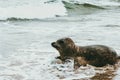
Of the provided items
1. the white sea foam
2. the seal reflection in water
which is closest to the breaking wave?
the white sea foam

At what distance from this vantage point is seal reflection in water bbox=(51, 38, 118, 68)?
738 cm

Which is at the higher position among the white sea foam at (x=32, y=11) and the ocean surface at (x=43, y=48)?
the ocean surface at (x=43, y=48)

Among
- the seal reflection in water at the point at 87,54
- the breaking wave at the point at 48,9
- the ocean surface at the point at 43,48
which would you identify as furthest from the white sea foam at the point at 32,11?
the seal reflection in water at the point at 87,54

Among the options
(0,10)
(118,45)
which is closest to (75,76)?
(118,45)

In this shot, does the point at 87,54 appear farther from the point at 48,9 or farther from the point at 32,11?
the point at 48,9

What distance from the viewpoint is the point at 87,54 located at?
7.47 meters

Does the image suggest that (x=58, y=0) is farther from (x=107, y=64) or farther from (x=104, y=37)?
(x=107, y=64)

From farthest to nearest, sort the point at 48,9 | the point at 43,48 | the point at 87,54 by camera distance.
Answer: the point at 48,9, the point at 43,48, the point at 87,54

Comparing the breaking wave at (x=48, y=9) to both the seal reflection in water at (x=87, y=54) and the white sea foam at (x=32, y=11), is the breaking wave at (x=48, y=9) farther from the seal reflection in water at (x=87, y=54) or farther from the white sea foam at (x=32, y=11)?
the seal reflection in water at (x=87, y=54)

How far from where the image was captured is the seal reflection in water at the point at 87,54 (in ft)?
24.2

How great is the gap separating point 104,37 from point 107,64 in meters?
3.14

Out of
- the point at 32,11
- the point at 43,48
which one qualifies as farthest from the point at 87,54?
the point at 32,11

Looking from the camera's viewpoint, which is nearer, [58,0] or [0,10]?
[0,10]

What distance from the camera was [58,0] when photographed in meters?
24.5
